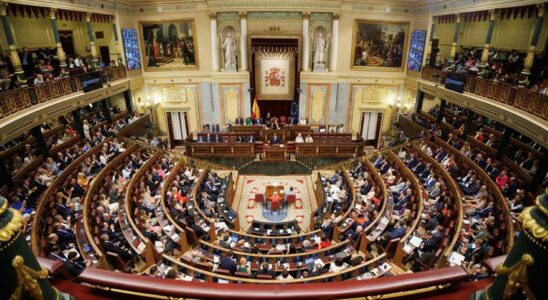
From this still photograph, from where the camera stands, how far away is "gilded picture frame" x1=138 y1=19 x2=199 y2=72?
17.2m

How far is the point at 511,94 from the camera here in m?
10.4

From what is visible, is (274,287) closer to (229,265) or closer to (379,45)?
(229,265)

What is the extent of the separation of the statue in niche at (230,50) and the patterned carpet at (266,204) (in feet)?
21.5

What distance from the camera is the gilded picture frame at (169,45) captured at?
17219 millimetres

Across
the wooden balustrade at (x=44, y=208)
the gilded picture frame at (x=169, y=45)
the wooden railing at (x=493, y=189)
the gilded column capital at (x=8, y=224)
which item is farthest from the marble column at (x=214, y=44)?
the gilded column capital at (x=8, y=224)

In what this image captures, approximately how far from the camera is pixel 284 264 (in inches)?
317

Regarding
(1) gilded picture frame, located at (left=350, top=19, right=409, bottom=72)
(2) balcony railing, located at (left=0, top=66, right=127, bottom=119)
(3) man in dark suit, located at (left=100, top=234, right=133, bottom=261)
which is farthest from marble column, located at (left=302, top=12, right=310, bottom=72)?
(3) man in dark suit, located at (left=100, top=234, right=133, bottom=261)

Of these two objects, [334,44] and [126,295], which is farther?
[334,44]

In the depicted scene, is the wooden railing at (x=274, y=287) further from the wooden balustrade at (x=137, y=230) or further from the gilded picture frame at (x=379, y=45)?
the gilded picture frame at (x=379, y=45)

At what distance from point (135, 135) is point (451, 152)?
51.5 feet

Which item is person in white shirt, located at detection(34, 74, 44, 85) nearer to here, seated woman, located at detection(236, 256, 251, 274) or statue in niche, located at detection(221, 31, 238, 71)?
statue in niche, located at detection(221, 31, 238, 71)

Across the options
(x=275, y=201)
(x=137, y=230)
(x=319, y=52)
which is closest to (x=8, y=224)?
(x=137, y=230)

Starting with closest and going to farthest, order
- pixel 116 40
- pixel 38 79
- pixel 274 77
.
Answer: pixel 38 79 → pixel 116 40 → pixel 274 77

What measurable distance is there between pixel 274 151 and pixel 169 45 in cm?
883
